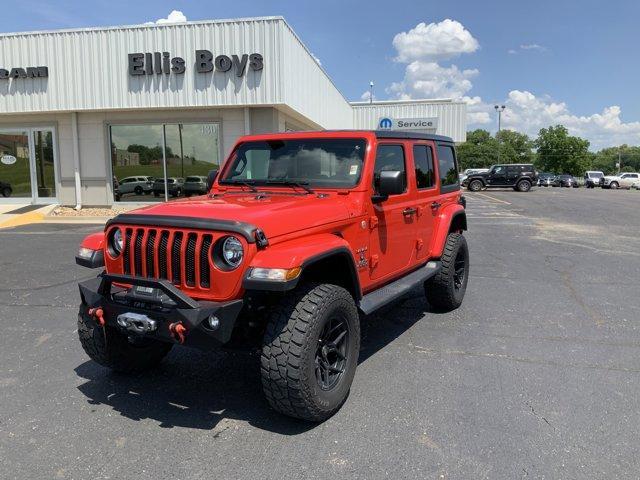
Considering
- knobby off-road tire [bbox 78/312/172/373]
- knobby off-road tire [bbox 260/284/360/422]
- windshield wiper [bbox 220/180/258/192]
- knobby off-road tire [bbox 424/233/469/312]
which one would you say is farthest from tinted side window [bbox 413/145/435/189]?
knobby off-road tire [bbox 78/312/172/373]

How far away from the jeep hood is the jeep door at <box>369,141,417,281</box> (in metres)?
0.45

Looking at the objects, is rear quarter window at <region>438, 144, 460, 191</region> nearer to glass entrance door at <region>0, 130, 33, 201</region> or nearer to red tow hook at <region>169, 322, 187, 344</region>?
red tow hook at <region>169, 322, 187, 344</region>

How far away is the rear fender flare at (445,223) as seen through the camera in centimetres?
539

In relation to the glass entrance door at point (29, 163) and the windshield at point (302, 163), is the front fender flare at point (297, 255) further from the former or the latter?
the glass entrance door at point (29, 163)

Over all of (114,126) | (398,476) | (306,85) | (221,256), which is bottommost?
(398,476)

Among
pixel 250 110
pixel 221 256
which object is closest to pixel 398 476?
pixel 221 256

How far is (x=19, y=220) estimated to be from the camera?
14766 millimetres

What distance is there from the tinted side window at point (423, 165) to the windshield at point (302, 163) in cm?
99

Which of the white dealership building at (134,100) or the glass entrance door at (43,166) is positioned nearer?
the white dealership building at (134,100)

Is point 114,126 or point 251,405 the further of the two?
point 114,126

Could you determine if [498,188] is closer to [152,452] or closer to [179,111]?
[179,111]

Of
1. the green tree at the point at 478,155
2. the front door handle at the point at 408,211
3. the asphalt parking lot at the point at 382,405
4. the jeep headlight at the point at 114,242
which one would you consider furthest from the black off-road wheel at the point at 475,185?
the green tree at the point at 478,155

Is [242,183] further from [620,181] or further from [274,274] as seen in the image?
[620,181]

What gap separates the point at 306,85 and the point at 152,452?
629 inches
